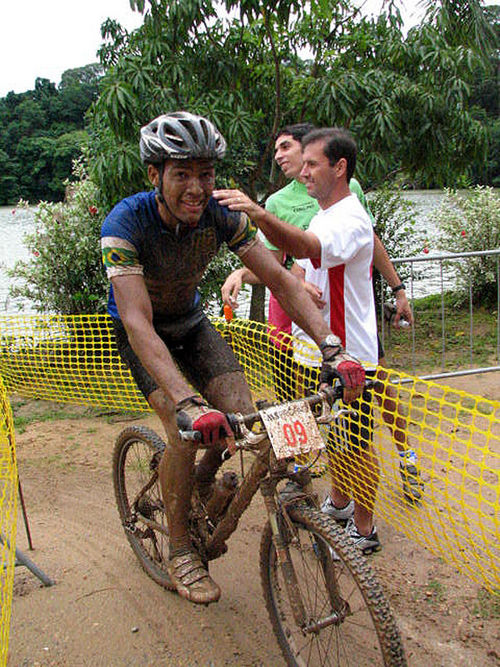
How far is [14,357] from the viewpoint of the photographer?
603 centimetres

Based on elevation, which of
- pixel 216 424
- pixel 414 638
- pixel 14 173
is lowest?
pixel 414 638

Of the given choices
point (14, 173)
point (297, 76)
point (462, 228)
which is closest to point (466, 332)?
point (462, 228)

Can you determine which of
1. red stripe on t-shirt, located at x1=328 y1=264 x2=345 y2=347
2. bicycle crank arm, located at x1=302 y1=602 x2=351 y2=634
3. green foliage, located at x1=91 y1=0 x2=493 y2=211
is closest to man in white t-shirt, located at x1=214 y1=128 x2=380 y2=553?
red stripe on t-shirt, located at x1=328 y1=264 x2=345 y2=347

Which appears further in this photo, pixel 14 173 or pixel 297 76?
pixel 14 173

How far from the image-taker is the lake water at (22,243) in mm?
9638

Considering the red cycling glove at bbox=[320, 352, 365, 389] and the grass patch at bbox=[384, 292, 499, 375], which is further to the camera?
the grass patch at bbox=[384, 292, 499, 375]

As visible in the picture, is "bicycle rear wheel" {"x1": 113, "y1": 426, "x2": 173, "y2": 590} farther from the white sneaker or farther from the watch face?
the watch face

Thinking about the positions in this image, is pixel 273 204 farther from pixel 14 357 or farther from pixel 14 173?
pixel 14 173

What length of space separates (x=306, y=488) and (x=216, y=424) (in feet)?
1.84

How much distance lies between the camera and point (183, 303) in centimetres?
312

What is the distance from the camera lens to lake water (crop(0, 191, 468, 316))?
964cm

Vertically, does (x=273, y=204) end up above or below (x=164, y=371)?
above

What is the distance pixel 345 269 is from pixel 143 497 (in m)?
1.67

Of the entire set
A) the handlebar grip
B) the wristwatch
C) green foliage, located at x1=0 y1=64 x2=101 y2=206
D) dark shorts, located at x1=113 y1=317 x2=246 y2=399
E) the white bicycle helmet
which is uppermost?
green foliage, located at x1=0 y1=64 x2=101 y2=206
